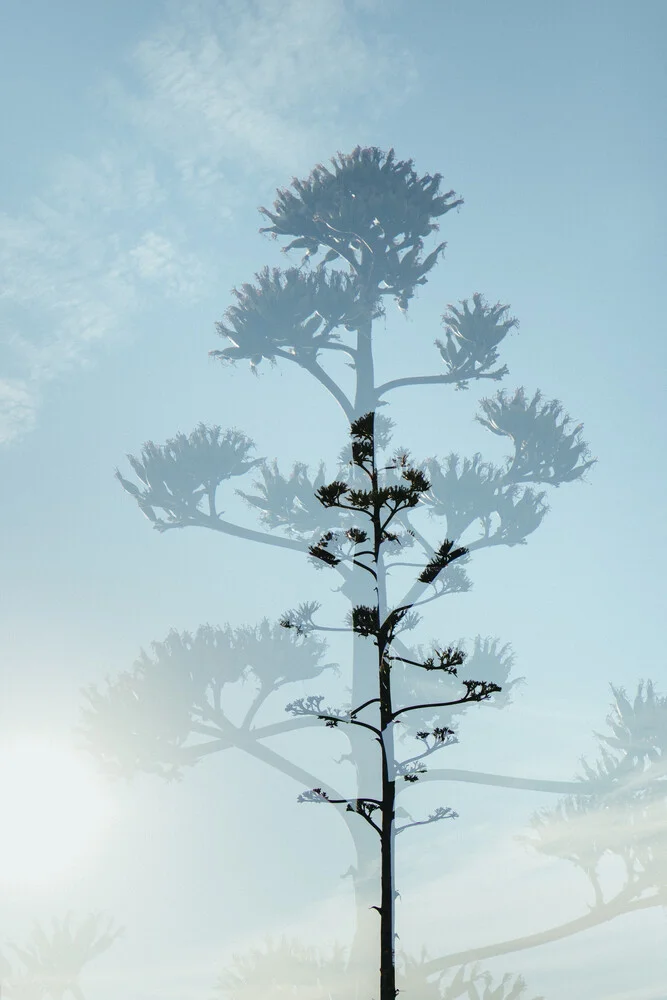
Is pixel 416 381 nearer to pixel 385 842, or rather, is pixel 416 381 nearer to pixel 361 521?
pixel 361 521

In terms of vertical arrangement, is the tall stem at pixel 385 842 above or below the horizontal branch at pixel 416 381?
below

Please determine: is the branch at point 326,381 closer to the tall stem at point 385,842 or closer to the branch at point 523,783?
the branch at point 523,783

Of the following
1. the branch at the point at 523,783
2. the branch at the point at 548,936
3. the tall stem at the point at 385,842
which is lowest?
the tall stem at the point at 385,842

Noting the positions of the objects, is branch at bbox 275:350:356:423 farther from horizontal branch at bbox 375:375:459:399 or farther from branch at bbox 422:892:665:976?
branch at bbox 422:892:665:976

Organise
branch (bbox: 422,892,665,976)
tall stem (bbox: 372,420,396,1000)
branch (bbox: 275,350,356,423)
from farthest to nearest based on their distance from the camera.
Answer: branch (bbox: 275,350,356,423) < branch (bbox: 422,892,665,976) < tall stem (bbox: 372,420,396,1000)

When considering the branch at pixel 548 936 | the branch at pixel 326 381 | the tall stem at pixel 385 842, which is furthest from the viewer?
the branch at pixel 326 381

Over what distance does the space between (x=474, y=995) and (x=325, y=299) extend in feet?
54.9

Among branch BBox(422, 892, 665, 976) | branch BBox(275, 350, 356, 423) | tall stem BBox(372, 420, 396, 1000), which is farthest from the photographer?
branch BBox(275, 350, 356, 423)

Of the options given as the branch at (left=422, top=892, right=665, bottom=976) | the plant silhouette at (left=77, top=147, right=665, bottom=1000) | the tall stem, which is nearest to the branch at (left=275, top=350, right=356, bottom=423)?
the plant silhouette at (left=77, top=147, right=665, bottom=1000)

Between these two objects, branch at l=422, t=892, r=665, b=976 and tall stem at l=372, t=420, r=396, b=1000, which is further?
branch at l=422, t=892, r=665, b=976

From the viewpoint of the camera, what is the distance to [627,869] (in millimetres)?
21672

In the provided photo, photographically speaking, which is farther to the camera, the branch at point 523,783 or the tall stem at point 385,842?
the branch at point 523,783

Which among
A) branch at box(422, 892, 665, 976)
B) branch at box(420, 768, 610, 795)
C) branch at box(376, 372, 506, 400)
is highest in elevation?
branch at box(376, 372, 506, 400)
